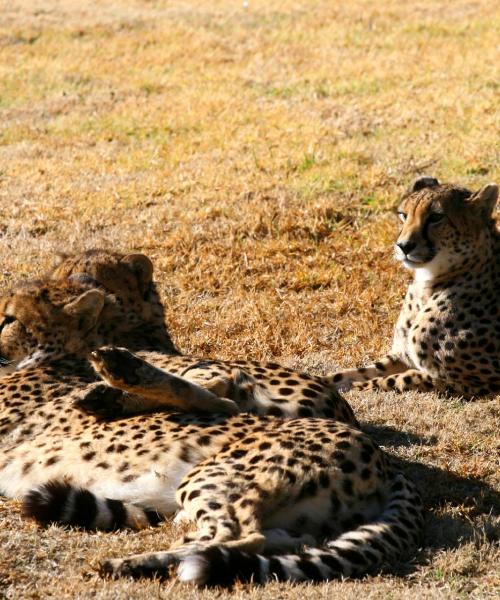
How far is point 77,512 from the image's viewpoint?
178 inches

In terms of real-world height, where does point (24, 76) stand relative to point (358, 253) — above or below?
above

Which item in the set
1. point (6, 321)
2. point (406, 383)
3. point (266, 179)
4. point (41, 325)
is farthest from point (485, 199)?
point (266, 179)

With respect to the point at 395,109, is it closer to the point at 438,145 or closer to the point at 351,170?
the point at 438,145

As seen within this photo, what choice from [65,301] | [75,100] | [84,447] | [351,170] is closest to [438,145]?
[351,170]

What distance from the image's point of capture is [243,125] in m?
12.9

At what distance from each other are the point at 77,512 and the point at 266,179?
6.56 metres

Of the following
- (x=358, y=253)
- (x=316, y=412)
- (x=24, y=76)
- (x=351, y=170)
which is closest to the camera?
(x=316, y=412)

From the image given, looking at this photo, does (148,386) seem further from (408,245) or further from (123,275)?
(408,245)

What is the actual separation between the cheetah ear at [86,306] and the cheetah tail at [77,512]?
1.49 meters

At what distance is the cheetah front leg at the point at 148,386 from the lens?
4.88m

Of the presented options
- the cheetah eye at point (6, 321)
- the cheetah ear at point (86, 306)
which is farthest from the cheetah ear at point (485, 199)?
the cheetah eye at point (6, 321)

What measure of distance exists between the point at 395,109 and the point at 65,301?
25.2 ft

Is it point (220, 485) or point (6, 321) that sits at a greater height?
point (6, 321)

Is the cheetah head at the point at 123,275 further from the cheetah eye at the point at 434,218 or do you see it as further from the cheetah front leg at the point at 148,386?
the cheetah eye at the point at 434,218
